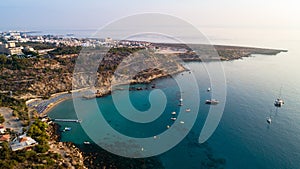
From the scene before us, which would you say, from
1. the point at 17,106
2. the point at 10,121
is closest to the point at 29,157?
the point at 10,121

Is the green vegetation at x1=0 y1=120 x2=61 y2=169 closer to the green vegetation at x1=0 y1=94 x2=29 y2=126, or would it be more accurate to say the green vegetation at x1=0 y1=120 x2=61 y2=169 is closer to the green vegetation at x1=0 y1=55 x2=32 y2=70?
the green vegetation at x1=0 y1=94 x2=29 y2=126

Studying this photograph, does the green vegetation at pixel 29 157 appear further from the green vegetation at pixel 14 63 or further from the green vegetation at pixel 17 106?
the green vegetation at pixel 14 63

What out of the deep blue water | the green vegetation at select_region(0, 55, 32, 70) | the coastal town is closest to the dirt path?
the coastal town

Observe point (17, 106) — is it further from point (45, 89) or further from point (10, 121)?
point (45, 89)

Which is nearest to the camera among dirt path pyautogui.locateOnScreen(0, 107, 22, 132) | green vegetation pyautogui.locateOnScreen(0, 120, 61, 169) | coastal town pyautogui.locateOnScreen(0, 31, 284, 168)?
green vegetation pyautogui.locateOnScreen(0, 120, 61, 169)

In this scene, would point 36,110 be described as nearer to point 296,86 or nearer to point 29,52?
point 29,52

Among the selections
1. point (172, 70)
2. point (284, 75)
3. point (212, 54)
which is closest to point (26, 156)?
point (172, 70)

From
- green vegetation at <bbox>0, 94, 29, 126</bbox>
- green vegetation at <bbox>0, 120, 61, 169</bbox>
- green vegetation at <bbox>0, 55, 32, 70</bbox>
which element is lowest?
green vegetation at <bbox>0, 120, 61, 169</bbox>

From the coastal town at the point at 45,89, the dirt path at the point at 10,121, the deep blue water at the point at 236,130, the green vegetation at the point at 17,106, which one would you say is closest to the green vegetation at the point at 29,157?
the coastal town at the point at 45,89
